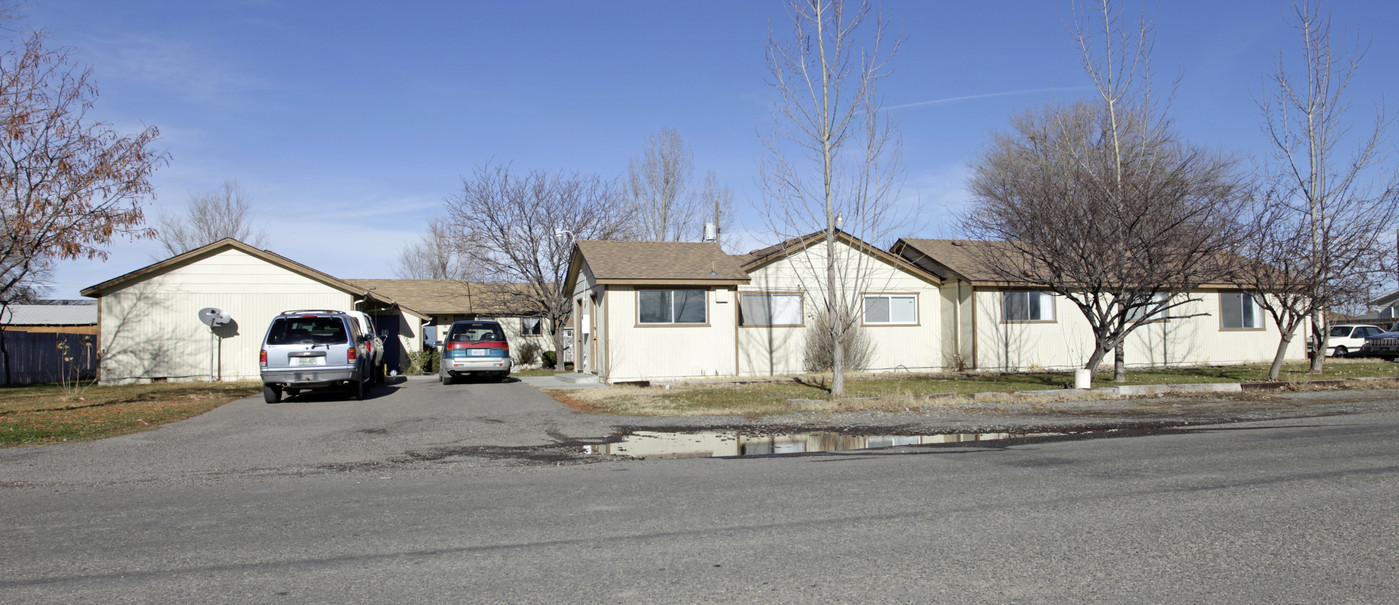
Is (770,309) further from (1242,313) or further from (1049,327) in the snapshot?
(1242,313)

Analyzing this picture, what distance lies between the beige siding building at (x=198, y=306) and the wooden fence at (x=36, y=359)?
7.95 ft

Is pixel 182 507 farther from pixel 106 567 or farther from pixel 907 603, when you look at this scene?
pixel 907 603

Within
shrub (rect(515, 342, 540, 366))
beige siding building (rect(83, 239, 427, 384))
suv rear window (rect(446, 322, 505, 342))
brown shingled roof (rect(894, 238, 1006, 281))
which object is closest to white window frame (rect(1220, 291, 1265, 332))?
A: brown shingled roof (rect(894, 238, 1006, 281))

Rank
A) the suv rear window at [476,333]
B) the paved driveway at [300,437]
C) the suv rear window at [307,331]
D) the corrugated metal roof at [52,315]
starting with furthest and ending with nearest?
the corrugated metal roof at [52,315] → the suv rear window at [476,333] → the suv rear window at [307,331] → the paved driveway at [300,437]

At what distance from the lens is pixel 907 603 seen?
4.07 metres

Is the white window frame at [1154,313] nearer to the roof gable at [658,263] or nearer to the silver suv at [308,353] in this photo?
the roof gable at [658,263]

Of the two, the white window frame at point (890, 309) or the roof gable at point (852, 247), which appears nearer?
the roof gable at point (852, 247)

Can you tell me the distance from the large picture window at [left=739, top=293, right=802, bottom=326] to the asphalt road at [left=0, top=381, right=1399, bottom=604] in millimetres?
12998

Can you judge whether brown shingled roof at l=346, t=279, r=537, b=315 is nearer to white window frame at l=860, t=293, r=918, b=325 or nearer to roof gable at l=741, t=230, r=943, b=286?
roof gable at l=741, t=230, r=943, b=286

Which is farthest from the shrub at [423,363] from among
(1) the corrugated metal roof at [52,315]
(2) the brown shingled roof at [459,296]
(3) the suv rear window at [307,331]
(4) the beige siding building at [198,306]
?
(1) the corrugated metal roof at [52,315]

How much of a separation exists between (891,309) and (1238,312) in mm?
11891

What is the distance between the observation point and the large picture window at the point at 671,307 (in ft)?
69.1

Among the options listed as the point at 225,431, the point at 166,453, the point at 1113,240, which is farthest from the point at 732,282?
the point at 166,453

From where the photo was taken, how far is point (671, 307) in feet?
69.9
